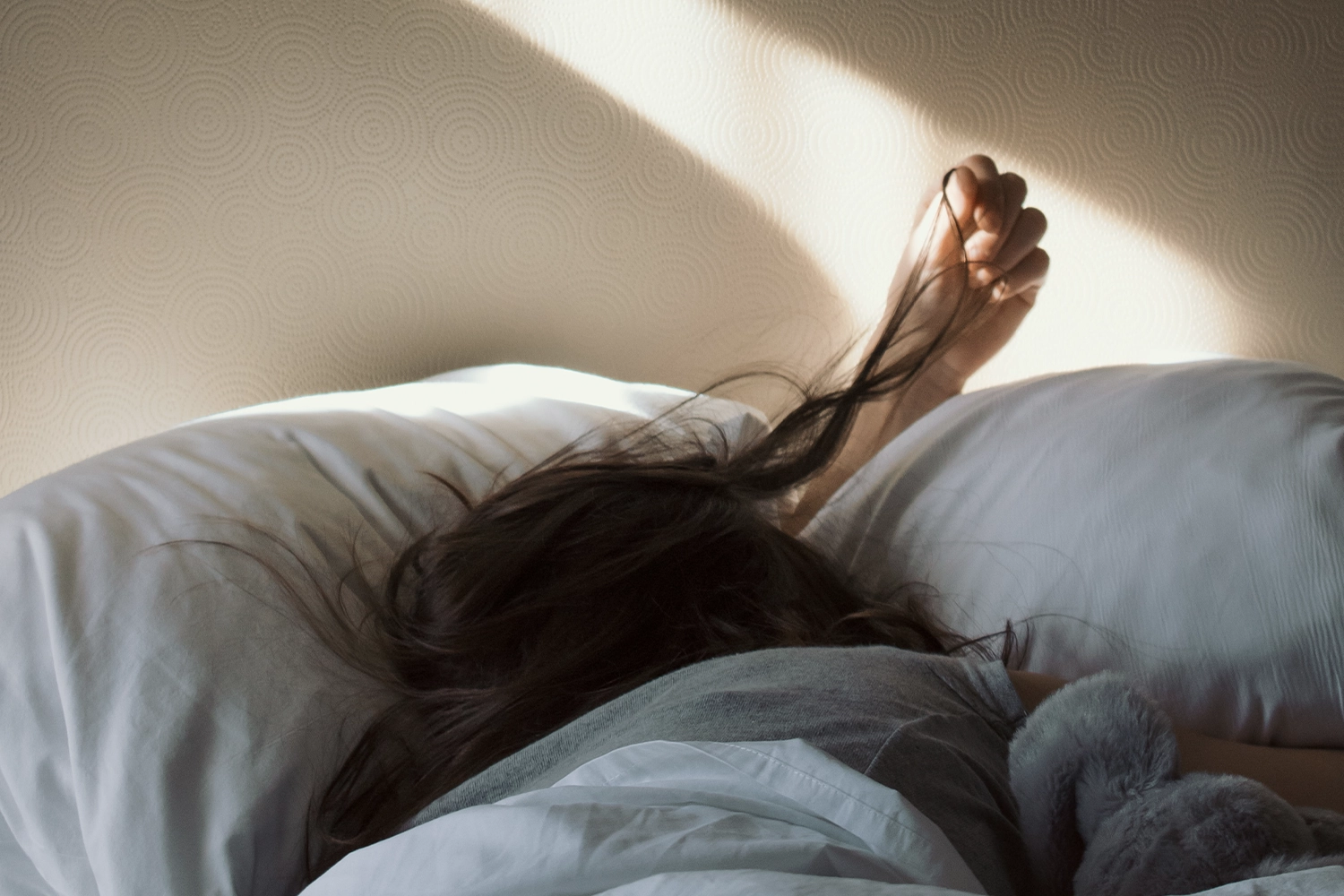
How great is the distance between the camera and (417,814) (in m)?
0.44

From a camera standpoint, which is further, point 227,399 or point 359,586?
point 227,399

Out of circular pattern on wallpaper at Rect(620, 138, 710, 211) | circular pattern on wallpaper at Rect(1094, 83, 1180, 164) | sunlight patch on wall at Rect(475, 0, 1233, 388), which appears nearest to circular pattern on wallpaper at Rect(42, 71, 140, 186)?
sunlight patch on wall at Rect(475, 0, 1233, 388)

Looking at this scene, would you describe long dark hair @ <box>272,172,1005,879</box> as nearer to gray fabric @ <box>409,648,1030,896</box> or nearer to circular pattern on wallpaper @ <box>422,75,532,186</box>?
gray fabric @ <box>409,648,1030,896</box>

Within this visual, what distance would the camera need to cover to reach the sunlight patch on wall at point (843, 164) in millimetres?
891

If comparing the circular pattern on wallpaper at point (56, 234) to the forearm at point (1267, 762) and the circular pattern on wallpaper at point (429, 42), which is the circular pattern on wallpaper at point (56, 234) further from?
the forearm at point (1267, 762)

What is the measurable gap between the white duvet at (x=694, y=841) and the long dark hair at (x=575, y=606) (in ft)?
0.50

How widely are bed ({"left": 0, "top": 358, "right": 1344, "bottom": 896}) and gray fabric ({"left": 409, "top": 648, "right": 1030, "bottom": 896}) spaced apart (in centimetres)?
10

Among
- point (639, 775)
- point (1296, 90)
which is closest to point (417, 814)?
point (639, 775)

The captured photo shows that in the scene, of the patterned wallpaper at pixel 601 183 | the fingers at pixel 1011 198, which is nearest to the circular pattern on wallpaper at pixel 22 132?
the patterned wallpaper at pixel 601 183

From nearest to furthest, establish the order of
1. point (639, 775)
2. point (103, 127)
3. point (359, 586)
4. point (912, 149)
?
point (639, 775)
point (359, 586)
point (103, 127)
point (912, 149)

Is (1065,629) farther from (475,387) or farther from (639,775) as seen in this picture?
(475,387)

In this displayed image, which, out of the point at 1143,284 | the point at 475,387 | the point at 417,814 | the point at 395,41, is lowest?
the point at 417,814

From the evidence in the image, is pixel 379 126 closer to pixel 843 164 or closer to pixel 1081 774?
pixel 843 164

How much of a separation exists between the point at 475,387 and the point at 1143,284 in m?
0.65
